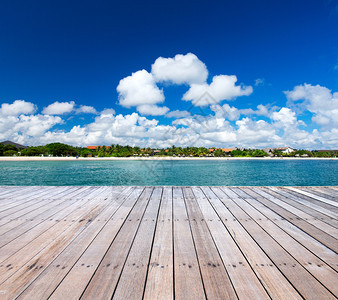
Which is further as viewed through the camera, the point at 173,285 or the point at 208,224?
the point at 208,224

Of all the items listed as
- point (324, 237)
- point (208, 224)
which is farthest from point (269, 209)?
point (208, 224)

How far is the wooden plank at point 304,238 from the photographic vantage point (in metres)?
1.66

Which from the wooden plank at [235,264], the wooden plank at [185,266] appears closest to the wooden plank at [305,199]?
the wooden plank at [235,264]

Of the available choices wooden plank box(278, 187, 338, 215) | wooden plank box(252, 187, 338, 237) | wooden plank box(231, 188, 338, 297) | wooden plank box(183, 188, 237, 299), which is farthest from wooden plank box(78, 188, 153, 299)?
wooden plank box(278, 187, 338, 215)

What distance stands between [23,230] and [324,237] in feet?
11.4

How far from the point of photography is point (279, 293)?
1246 millimetres

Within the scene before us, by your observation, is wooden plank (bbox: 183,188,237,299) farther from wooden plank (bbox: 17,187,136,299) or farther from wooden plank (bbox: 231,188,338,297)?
wooden plank (bbox: 17,187,136,299)

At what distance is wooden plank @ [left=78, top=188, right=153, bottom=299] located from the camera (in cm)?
126

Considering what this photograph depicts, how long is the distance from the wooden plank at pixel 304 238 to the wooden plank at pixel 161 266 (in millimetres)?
1349

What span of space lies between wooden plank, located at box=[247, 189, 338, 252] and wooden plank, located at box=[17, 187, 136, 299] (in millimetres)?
2276

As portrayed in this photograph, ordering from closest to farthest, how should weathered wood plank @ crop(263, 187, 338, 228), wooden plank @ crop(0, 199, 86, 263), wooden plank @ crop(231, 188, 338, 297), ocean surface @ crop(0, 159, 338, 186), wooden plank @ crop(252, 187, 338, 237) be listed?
wooden plank @ crop(231, 188, 338, 297) < wooden plank @ crop(0, 199, 86, 263) < wooden plank @ crop(252, 187, 338, 237) < weathered wood plank @ crop(263, 187, 338, 228) < ocean surface @ crop(0, 159, 338, 186)

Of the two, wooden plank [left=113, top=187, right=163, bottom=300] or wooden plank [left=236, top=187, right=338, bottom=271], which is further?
wooden plank [left=236, top=187, right=338, bottom=271]

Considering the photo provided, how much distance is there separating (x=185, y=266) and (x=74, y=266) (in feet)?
2.99

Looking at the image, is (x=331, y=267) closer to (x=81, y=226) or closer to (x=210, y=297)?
(x=210, y=297)
